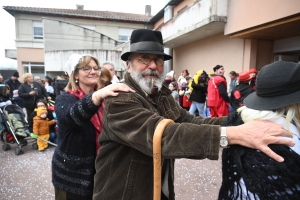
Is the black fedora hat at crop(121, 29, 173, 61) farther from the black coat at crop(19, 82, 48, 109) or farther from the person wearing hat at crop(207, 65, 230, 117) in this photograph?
the black coat at crop(19, 82, 48, 109)

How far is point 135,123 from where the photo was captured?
1156mm

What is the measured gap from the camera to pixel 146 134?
1120mm

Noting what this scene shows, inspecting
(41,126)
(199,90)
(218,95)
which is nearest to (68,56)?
(41,126)

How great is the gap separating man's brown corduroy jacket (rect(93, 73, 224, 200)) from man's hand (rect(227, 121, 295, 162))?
0.27ft

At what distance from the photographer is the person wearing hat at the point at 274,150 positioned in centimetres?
91

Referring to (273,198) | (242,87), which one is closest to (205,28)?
(242,87)

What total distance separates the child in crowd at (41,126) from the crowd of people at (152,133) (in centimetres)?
352

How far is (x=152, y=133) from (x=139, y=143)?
10cm

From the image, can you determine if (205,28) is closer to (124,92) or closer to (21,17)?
(124,92)

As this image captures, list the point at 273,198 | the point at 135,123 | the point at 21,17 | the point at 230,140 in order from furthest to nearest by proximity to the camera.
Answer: the point at 21,17
the point at 135,123
the point at 230,140
the point at 273,198

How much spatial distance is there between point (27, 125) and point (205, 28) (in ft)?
23.4

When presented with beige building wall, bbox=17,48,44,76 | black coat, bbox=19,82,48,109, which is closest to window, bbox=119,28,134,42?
beige building wall, bbox=17,48,44,76

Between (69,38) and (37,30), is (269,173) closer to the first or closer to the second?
(69,38)

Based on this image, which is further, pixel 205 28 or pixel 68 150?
pixel 205 28
